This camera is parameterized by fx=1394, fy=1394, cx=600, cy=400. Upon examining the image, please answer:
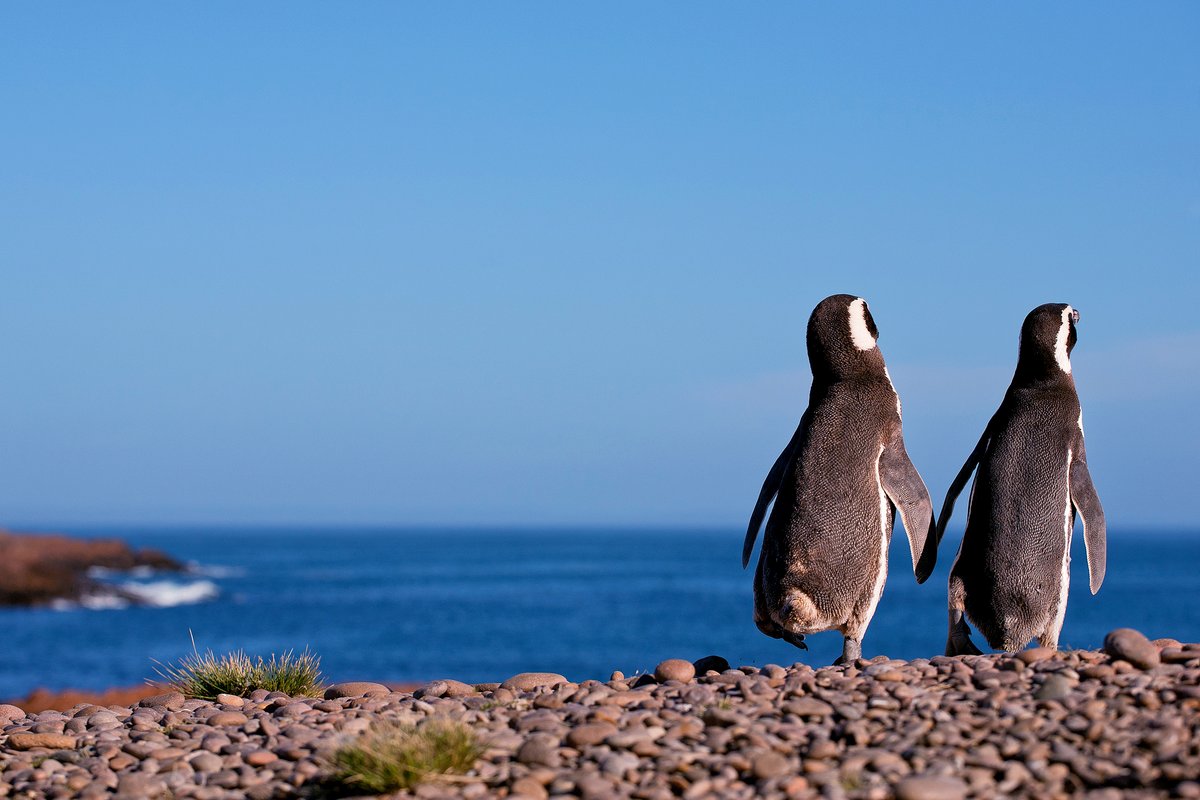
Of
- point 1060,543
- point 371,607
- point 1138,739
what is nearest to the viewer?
point 1138,739

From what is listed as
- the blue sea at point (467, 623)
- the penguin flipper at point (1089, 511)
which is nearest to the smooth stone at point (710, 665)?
the penguin flipper at point (1089, 511)

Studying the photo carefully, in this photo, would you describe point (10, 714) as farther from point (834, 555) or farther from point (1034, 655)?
point (1034, 655)

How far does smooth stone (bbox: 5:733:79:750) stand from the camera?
23.9 feet

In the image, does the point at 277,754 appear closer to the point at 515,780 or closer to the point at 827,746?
the point at 515,780

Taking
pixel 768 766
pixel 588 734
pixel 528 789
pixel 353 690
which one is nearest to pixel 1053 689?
pixel 768 766

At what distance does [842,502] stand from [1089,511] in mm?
1566

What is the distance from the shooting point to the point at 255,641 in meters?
56.1

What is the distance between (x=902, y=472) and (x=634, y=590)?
82.1 meters

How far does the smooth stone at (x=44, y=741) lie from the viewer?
7281 millimetres

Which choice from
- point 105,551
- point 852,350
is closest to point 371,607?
point 105,551

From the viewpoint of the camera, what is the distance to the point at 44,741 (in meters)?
7.30

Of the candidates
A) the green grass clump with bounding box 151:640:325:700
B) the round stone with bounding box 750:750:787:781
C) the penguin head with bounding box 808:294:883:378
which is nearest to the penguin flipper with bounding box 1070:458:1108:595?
the penguin head with bounding box 808:294:883:378

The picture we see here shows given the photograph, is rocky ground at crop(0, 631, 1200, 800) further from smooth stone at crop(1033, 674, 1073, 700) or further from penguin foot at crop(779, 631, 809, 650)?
penguin foot at crop(779, 631, 809, 650)

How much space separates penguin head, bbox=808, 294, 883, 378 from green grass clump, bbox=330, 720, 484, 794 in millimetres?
3874
